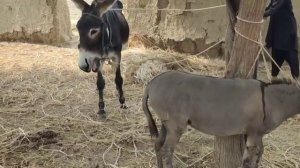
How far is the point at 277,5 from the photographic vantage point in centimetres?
482

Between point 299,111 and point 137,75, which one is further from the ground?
point 299,111

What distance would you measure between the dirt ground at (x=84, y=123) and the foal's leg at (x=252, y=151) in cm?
74

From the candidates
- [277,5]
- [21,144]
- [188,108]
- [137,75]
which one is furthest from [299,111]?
[137,75]

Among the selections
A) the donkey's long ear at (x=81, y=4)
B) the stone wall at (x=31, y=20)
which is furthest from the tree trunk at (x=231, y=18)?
the stone wall at (x=31, y=20)

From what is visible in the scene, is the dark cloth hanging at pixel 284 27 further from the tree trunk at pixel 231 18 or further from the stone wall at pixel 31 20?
the stone wall at pixel 31 20

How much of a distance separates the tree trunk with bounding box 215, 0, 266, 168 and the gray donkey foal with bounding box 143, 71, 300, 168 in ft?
0.57

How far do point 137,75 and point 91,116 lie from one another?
4.66 ft

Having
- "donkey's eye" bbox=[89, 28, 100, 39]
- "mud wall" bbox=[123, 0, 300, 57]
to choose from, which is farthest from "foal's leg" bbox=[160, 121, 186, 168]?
"mud wall" bbox=[123, 0, 300, 57]

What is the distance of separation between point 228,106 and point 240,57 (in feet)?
1.22

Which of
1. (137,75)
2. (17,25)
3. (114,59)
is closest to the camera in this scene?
(114,59)

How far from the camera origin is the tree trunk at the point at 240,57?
9.97 ft

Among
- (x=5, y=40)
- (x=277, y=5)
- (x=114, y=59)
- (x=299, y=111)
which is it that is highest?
(x=277, y=5)

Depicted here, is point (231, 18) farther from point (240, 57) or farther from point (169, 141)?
point (169, 141)

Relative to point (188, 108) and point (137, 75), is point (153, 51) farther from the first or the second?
point (188, 108)
